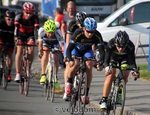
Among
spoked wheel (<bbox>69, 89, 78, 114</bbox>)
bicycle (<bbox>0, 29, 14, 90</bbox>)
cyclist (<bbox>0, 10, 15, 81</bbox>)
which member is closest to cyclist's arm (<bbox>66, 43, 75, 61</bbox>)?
spoked wheel (<bbox>69, 89, 78, 114</bbox>)

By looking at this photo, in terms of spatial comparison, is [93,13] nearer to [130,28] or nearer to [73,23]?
[130,28]

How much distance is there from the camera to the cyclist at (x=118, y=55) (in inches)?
404

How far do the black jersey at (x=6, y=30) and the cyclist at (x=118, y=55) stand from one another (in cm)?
443

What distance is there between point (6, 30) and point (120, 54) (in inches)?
179

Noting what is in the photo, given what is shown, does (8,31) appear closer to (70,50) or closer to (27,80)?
(27,80)

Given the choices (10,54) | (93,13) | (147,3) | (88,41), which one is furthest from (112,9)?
(88,41)

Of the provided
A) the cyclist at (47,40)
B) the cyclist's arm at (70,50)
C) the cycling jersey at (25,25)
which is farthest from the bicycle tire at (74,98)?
the cycling jersey at (25,25)

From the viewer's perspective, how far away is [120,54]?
1049cm

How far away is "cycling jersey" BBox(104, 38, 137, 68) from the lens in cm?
1039

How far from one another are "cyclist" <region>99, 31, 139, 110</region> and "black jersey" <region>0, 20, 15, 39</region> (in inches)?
174

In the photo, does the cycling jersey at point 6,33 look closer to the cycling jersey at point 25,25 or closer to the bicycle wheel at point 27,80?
the cycling jersey at point 25,25

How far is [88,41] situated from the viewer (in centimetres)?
1141

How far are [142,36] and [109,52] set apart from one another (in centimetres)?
1082

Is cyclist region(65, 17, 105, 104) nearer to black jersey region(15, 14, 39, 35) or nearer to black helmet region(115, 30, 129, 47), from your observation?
black helmet region(115, 30, 129, 47)
